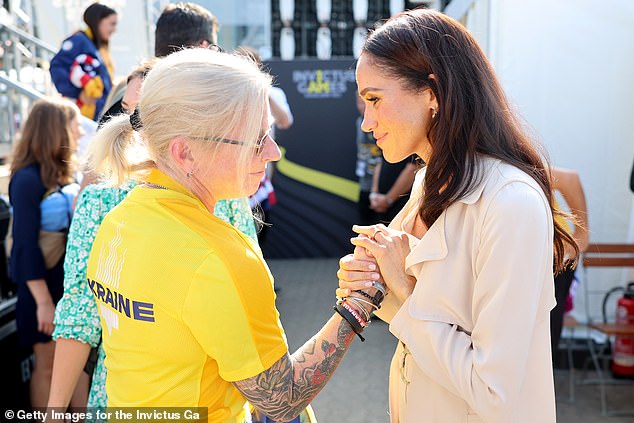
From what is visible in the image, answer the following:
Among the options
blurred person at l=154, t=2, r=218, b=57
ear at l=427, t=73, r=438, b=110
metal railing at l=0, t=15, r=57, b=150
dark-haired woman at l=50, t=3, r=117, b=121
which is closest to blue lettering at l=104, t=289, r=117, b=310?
ear at l=427, t=73, r=438, b=110

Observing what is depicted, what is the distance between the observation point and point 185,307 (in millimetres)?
1192

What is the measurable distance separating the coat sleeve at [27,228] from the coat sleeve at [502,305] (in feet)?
7.68

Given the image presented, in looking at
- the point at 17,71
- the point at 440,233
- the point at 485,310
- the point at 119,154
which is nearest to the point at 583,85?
the point at 440,233

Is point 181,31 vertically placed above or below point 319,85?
above

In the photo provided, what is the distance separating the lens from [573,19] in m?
4.25

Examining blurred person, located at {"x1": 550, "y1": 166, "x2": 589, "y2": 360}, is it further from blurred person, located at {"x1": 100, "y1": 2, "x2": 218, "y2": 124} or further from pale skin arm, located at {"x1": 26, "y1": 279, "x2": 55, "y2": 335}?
pale skin arm, located at {"x1": 26, "y1": 279, "x2": 55, "y2": 335}

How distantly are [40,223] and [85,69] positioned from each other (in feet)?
7.75

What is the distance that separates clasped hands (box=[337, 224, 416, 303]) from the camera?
1.50 m

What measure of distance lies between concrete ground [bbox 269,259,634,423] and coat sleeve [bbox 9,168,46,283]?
1.92m

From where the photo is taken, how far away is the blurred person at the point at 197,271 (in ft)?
3.94

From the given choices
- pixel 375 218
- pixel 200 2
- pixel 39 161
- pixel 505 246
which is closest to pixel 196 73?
pixel 505 246

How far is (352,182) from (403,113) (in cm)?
597

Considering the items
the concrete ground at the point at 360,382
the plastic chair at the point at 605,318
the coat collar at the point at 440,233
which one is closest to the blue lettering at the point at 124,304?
the coat collar at the point at 440,233

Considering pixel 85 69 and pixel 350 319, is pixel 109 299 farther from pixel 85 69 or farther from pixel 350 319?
pixel 85 69
